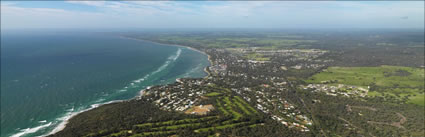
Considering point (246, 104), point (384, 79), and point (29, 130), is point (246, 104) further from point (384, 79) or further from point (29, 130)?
point (384, 79)

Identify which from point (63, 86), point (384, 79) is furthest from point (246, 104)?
point (384, 79)

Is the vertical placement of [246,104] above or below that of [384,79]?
below

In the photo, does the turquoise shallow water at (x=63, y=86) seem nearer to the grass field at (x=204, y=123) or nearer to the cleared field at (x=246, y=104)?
the grass field at (x=204, y=123)

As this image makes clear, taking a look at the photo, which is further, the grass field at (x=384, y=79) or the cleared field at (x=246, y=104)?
the grass field at (x=384, y=79)

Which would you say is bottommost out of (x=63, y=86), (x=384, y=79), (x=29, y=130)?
(x=29, y=130)

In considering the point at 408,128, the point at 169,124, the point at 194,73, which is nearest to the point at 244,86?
the point at 194,73

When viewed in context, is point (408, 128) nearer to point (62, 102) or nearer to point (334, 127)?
point (334, 127)

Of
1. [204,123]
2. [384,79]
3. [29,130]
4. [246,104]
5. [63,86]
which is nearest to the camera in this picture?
[29,130]

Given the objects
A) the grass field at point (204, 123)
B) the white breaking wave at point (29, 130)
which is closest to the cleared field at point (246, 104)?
the grass field at point (204, 123)
